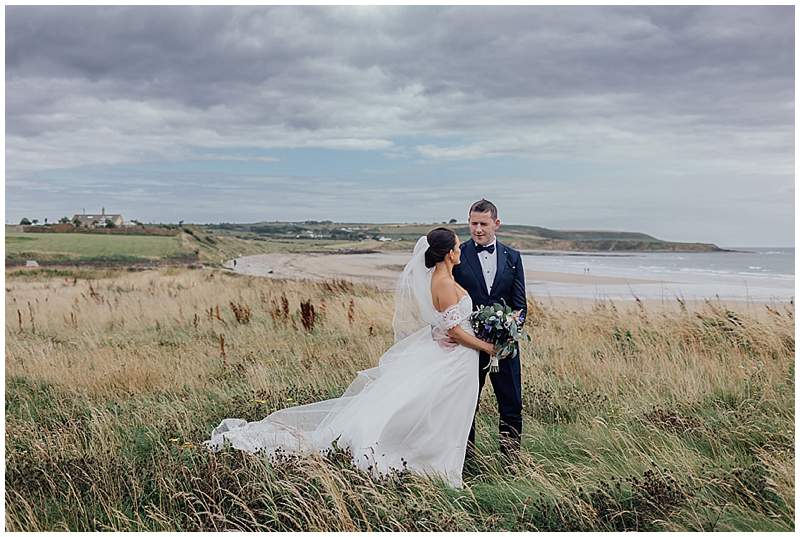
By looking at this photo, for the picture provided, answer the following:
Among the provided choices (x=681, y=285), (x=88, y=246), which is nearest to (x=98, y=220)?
(x=88, y=246)

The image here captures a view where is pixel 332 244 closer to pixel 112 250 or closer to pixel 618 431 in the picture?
pixel 112 250

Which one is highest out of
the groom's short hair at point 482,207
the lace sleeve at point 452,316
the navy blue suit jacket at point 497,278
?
the groom's short hair at point 482,207

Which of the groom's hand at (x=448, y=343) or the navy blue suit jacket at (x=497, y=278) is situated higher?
the navy blue suit jacket at (x=497, y=278)

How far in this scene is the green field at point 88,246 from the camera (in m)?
34.9

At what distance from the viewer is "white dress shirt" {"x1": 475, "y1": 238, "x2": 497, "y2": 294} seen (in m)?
5.43

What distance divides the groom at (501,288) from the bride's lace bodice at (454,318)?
199 mm

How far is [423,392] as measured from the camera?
5.16 meters

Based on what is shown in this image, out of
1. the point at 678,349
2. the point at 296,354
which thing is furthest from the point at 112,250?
the point at 678,349

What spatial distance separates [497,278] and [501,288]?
83mm

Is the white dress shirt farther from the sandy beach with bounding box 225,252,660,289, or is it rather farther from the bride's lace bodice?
the sandy beach with bounding box 225,252,660,289

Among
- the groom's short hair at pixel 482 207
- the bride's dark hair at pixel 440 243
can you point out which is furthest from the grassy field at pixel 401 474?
the groom's short hair at pixel 482 207

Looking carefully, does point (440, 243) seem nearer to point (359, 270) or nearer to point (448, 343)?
point (448, 343)

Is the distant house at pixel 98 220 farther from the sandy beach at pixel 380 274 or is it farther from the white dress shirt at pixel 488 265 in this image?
the white dress shirt at pixel 488 265

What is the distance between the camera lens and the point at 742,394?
661cm
